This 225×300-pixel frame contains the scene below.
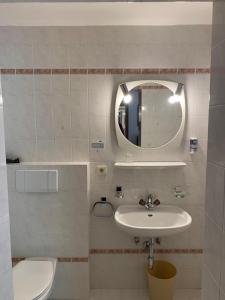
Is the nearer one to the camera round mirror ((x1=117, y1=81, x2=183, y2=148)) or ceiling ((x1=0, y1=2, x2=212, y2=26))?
ceiling ((x1=0, y1=2, x2=212, y2=26))

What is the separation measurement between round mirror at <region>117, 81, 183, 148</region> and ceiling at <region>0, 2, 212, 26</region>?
51 cm

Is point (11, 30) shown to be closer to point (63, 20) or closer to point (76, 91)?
point (63, 20)

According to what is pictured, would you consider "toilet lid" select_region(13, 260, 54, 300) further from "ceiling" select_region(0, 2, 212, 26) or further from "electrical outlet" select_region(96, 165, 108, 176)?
"ceiling" select_region(0, 2, 212, 26)

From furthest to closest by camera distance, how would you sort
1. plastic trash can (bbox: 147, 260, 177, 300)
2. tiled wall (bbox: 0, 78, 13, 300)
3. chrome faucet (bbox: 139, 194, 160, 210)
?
chrome faucet (bbox: 139, 194, 160, 210) → plastic trash can (bbox: 147, 260, 177, 300) → tiled wall (bbox: 0, 78, 13, 300)

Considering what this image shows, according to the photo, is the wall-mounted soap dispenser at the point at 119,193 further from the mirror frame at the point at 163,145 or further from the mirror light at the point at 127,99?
the mirror light at the point at 127,99

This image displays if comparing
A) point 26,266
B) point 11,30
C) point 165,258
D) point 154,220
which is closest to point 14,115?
point 11,30

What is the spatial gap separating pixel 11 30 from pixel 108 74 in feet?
2.90

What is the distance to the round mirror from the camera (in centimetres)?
199

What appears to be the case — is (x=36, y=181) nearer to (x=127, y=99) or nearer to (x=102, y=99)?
(x=102, y=99)

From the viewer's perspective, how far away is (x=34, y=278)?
1711 mm

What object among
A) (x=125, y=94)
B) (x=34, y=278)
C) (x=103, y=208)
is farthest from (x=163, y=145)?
(x=34, y=278)

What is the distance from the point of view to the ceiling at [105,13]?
1674mm

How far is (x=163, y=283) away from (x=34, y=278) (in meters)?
1.02

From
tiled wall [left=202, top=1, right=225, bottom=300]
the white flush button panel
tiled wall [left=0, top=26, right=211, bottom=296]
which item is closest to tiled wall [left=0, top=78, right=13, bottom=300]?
tiled wall [left=202, top=1, right=225, bottom=300]
